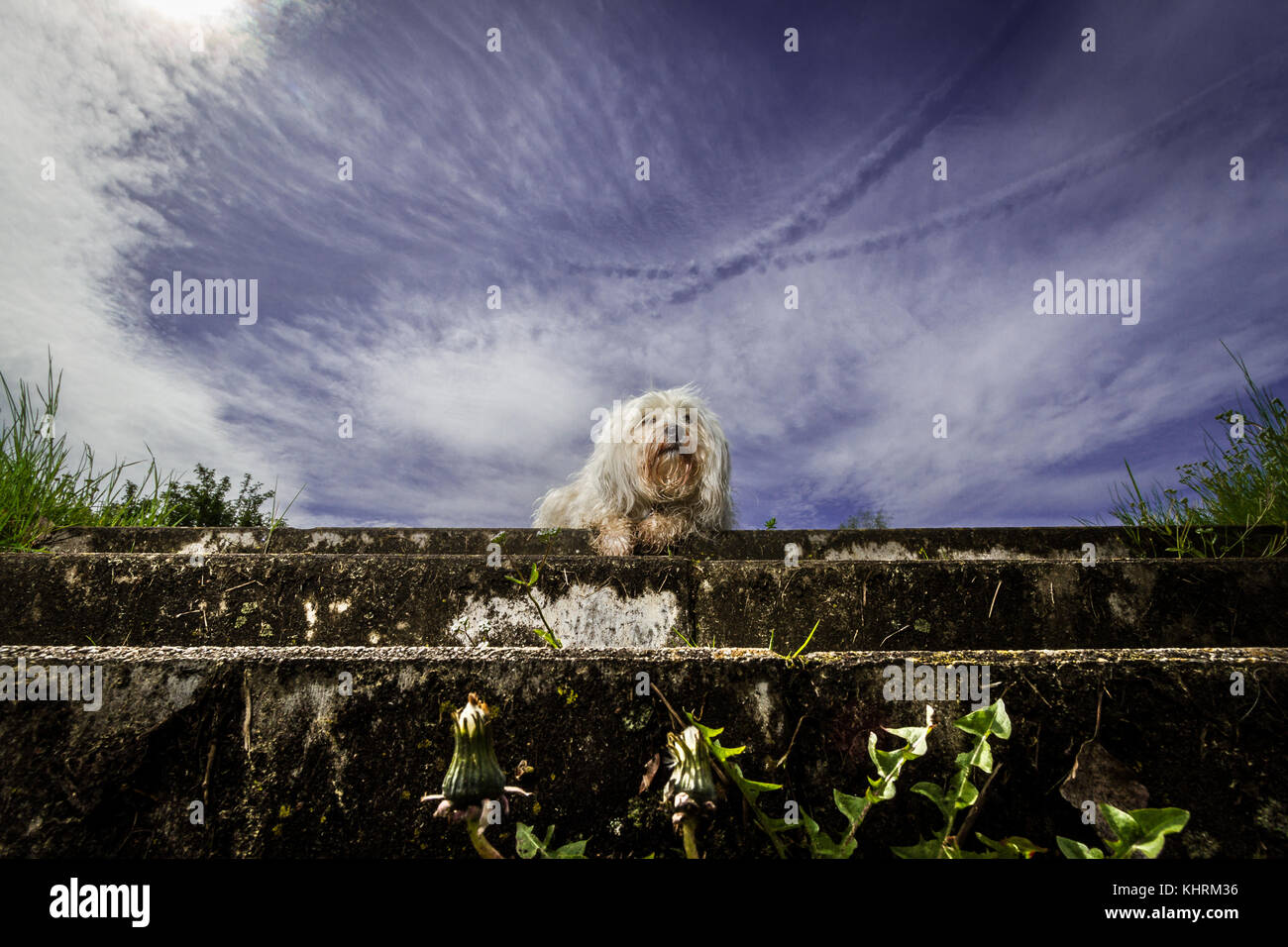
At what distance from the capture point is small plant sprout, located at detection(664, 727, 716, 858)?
A: 0.78 metres

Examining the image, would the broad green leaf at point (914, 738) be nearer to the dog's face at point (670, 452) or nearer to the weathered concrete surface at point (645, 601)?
the weathered concrete surface at point (645, 601)

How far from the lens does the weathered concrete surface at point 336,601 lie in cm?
262

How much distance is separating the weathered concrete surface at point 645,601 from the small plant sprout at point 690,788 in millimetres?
1779

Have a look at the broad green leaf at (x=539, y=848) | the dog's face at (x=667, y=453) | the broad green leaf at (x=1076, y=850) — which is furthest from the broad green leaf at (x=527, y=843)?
the dog's face at (x=667, y=453)

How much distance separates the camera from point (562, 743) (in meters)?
0.99

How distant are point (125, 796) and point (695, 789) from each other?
93 centimetres

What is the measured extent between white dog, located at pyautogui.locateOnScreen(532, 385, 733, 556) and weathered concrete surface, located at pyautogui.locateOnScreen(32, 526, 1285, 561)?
0.81 m

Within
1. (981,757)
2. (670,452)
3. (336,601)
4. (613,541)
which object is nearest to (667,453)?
(670,452)

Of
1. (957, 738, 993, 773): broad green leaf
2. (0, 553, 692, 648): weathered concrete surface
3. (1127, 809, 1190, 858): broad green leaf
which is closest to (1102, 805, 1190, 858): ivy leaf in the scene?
(1127, 809, 1190, 858): broad green leaf

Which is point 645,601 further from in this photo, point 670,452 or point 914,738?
point 670,452

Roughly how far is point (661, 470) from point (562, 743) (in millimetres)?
4771

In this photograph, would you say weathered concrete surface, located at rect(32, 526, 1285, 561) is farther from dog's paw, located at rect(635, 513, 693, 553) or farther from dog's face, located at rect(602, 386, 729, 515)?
dog's face, located at rect(602, 386, 729, 515)
